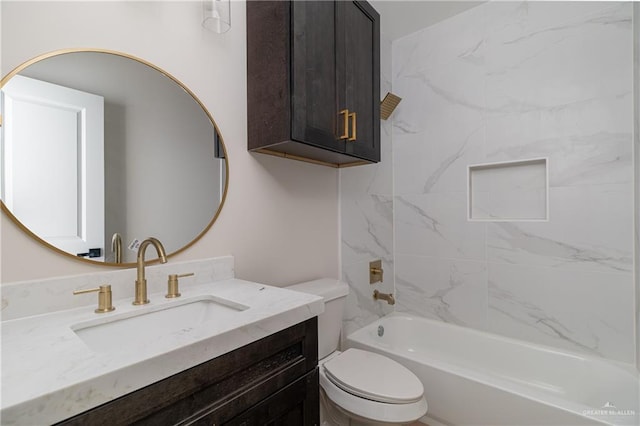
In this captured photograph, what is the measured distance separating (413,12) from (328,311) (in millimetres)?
2019

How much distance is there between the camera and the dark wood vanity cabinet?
0.58 metres

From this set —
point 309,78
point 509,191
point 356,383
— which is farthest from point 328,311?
point 509,191

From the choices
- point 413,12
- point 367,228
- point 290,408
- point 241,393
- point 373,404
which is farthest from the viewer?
point 367,228

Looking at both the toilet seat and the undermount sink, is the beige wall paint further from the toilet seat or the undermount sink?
the toilet seat

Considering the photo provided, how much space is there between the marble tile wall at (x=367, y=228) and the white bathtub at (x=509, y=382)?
0.54ft

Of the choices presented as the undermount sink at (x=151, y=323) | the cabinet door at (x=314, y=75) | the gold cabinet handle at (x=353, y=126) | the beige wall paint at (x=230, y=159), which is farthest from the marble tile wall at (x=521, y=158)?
the undermount sink at (x=151, y=323)

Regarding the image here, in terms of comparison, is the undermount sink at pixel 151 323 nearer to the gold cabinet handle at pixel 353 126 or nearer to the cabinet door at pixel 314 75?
the cabinet door at pixel 314 75

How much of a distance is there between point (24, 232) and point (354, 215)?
162 cm

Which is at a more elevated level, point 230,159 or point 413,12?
point 413,12

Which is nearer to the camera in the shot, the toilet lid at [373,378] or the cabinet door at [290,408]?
the cabinet door at [290,408]

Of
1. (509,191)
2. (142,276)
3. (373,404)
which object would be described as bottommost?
(373,404)

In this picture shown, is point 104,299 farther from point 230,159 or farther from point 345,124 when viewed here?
point 345,124

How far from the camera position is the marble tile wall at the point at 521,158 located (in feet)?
5.41

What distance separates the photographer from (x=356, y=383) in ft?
4.37
